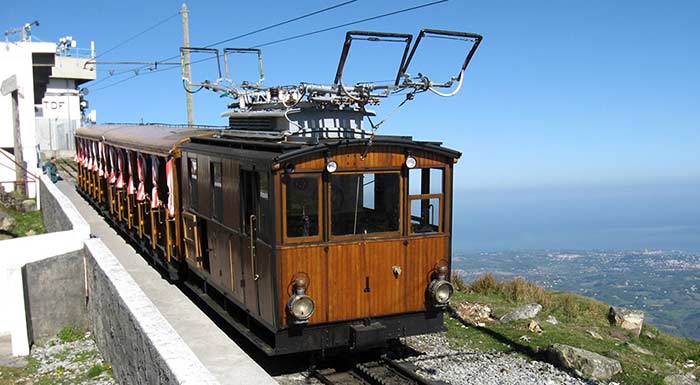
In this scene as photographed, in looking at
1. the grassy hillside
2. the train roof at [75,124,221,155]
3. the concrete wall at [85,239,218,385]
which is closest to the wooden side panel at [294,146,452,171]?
the concrete wall at [85,239,218,385]

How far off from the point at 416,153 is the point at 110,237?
39.2ft

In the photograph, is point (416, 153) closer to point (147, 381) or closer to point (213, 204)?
point (213, 204)

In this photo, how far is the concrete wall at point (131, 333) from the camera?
5.54 metres

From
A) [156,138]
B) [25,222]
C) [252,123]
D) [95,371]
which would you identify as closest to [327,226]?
[252,123]

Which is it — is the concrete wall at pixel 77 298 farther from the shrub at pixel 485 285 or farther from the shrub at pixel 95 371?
the shrub at pixel 485 285

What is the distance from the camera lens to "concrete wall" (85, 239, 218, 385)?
5.54 meters

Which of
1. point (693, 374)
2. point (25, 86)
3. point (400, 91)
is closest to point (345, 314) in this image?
point (400, 91)

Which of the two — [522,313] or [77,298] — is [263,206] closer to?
[77,298]

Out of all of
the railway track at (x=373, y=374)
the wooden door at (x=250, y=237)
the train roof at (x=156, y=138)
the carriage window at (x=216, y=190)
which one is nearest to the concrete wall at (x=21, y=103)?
the train roof at (x=156, y=138)

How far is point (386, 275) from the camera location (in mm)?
8109

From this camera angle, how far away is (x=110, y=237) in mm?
17266

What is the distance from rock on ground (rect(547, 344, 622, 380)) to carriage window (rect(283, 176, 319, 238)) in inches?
161

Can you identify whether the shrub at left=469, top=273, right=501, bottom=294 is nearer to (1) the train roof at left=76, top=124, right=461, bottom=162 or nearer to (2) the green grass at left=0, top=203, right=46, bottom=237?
(1) the train roof at left=76, top=124, right=461, bottom=162

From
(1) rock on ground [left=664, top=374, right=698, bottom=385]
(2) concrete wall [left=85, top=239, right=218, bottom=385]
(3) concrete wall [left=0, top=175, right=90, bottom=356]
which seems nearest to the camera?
(2) concrete wall [left=85, top=239, right=218, bottom=385]
